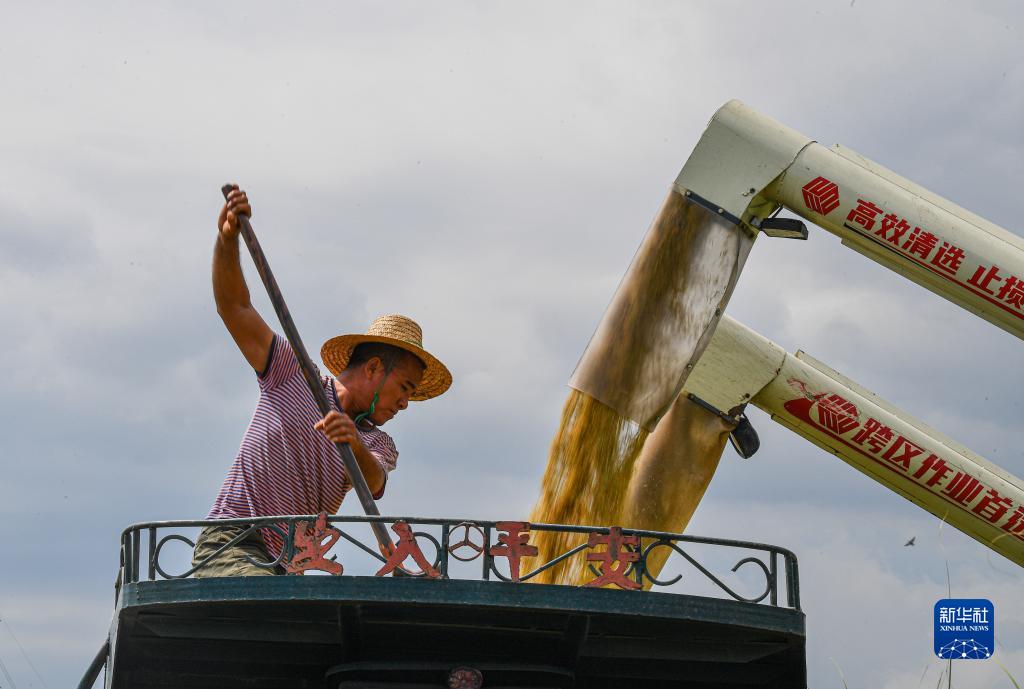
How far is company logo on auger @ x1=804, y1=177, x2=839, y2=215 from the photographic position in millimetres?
11219

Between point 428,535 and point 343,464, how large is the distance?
79cm

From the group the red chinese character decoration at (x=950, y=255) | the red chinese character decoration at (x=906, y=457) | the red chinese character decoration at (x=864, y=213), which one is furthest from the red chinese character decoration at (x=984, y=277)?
the red chinese character decoration at (x=906, y=457)

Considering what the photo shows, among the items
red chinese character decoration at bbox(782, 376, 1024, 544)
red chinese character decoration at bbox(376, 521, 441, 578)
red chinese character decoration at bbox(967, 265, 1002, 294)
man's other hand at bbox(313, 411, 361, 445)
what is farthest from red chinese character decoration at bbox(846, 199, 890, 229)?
red chinese character decoration at bbox(376, 521, 441, 578)

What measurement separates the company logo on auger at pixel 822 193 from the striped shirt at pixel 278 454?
5.27 m

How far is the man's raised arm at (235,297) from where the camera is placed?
A: 701cm

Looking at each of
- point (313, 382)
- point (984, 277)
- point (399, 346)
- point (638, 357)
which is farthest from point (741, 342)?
point (313, 382)

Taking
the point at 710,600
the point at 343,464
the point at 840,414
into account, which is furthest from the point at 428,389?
the point at 840,414

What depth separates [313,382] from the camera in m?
7.05

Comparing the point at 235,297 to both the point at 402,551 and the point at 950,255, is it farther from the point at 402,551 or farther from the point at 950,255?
the point at 950,255

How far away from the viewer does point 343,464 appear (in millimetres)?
7258

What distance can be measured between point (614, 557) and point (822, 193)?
5274mm

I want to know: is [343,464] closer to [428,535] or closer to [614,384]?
[428,535]

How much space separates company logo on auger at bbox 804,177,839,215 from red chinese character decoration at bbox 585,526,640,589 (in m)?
5.15

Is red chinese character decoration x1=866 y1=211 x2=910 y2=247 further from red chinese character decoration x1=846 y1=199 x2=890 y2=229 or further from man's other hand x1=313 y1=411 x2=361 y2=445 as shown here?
man's other hand x1=313 y1=411 x2=361 y2=445
